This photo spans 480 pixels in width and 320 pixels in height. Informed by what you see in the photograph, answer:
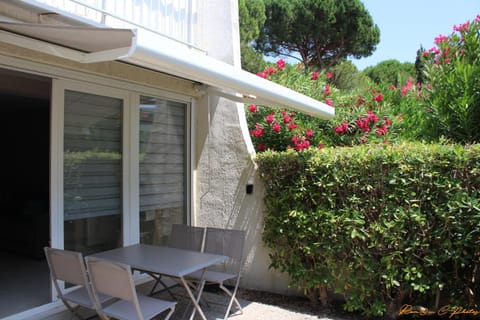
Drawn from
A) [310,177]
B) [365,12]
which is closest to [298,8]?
[365,12]

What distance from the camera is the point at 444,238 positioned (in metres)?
6.02

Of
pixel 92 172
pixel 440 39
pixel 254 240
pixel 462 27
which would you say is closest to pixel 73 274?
pixel 92 172

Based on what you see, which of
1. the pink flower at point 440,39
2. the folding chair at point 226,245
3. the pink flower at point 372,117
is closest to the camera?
the folding chair at point 226,245

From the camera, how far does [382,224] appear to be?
643cm

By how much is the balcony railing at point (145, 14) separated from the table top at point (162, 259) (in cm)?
408

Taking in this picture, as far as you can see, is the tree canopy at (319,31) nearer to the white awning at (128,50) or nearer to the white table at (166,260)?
the white awning at (128,50)

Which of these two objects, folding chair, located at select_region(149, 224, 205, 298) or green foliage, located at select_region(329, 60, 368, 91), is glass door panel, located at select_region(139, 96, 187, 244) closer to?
folding chair, located at select_region(149, 224, 205, 298)

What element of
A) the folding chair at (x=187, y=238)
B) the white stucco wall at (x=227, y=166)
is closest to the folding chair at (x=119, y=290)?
the folding chair at (x=187, y=238)

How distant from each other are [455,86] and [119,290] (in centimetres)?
Answer: 749

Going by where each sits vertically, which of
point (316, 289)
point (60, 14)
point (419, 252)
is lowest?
point (316, 289)

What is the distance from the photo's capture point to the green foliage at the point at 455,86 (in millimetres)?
7688

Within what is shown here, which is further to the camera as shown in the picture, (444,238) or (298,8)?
(298,8)

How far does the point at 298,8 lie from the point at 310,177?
65.4 feet

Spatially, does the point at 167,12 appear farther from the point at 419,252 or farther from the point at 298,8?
the point at 298,8
